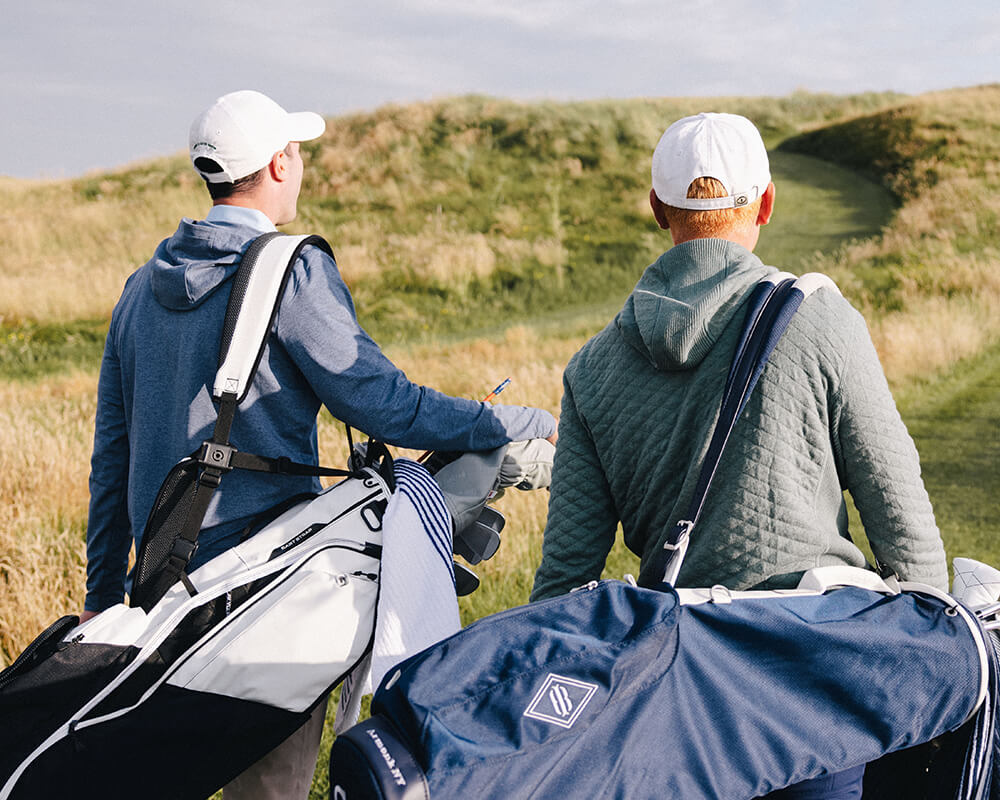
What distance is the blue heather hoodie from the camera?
234cm

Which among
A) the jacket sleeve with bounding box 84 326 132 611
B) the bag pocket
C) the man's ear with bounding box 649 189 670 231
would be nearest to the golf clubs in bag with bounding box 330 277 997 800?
the man's ear with bounding box 649 189 670 231

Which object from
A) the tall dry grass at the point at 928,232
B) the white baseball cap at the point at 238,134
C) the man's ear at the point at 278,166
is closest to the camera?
the white baseball cap at the point at 238,134

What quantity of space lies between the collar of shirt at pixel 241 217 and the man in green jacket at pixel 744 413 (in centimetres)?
97

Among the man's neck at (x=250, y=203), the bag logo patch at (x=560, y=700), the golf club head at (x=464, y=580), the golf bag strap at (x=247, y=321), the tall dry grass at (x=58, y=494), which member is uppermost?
the man's neck at (x=250, y=203)

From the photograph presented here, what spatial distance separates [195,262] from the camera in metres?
2.37

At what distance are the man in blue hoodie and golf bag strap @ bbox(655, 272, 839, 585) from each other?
0.79 meters

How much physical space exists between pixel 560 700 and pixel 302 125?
5.63 feet

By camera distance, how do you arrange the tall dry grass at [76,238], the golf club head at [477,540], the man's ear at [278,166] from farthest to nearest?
the tall dry grass at [76,238]
the golf club head at [477,540]
the man's ear at [278,166]

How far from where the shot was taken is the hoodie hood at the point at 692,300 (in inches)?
79.4

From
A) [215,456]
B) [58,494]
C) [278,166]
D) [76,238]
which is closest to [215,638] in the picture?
[215,456]

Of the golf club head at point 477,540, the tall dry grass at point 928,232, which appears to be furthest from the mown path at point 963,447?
the golf club head at point 477,540

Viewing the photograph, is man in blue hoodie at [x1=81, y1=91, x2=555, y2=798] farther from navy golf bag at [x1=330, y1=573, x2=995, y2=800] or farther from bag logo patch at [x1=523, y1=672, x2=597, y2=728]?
bag logo patch at [x1=523, y1=672, x2=597, y2=728]

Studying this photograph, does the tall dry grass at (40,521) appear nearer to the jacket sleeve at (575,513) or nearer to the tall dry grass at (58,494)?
the tall dry grass at (58,494)

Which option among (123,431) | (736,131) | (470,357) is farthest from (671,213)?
(470,357)
